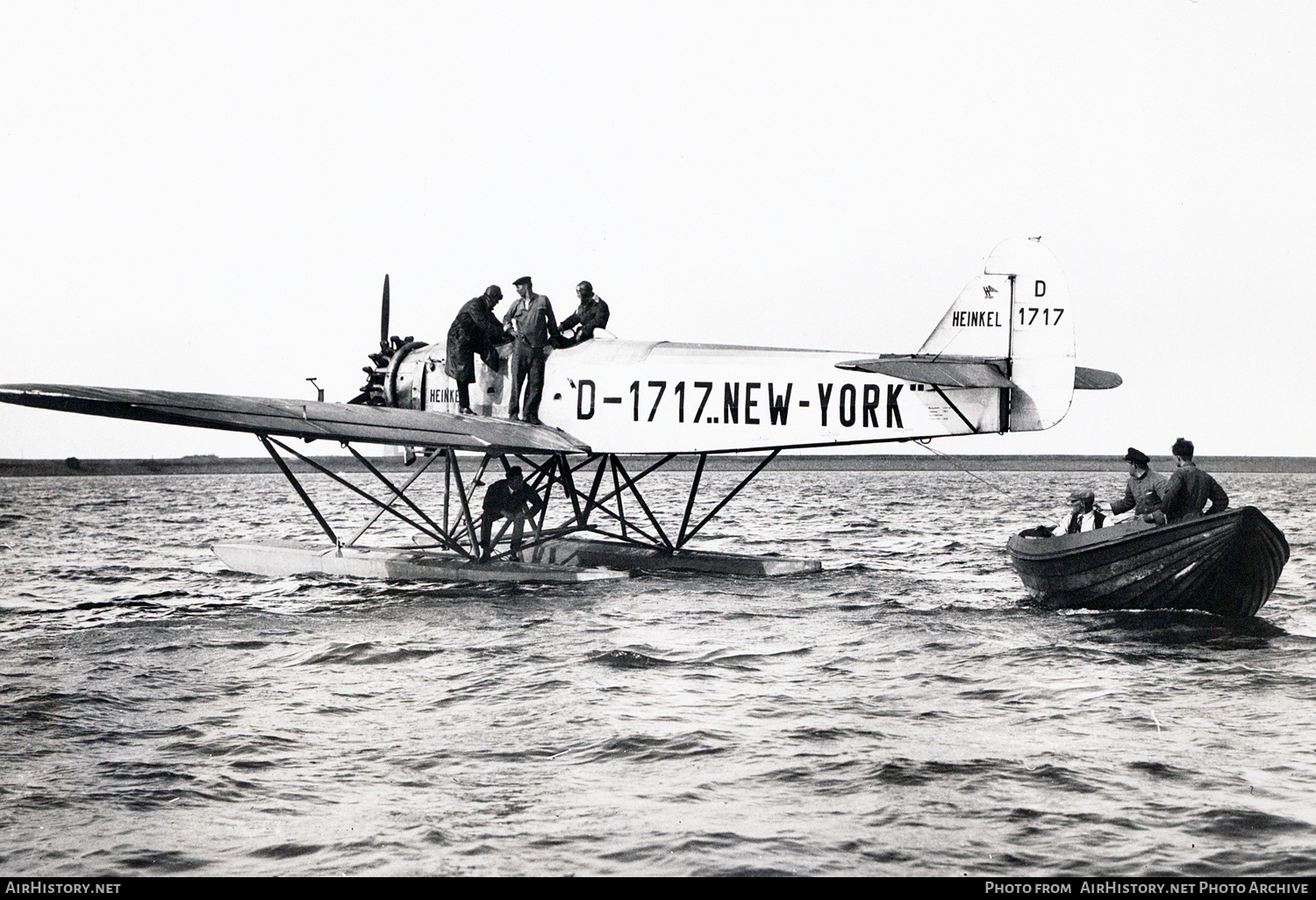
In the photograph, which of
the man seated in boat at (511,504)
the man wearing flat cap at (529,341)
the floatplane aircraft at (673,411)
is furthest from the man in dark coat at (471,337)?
the man seated in boat at (511,504)

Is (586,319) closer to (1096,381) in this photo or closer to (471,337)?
(471,337)

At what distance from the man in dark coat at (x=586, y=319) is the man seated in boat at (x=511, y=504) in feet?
6.63

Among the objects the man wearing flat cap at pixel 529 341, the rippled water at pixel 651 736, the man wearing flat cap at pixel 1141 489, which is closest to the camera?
the rippled water at pixel 651 736

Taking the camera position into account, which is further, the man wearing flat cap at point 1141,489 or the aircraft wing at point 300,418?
the man wearing flat cap at point 1141,489

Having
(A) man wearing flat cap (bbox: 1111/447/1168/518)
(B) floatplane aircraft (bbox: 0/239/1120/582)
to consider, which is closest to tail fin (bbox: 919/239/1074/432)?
(B) floatplane aircraft (bbox: 0/239/1120/582)

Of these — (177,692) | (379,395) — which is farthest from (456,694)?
(379,395)

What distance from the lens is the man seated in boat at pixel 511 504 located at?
15641 mm

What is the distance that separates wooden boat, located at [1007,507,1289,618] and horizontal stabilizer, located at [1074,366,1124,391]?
2793 millimetres

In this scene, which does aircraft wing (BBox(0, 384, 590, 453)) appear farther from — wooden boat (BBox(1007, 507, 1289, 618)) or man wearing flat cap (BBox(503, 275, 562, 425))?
wooden boat (BBox(1007, 507, 1289, 618))

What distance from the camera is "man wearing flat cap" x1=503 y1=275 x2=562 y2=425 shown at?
15.9 meters

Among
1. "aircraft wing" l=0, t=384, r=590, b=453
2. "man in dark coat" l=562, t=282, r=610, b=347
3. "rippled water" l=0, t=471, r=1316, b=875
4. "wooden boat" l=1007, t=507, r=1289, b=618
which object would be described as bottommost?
"rippled water" l=0, t=471, r=1316, b=875

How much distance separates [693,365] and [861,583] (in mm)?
3682

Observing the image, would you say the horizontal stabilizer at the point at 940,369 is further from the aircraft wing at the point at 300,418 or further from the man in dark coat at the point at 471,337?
the man in dark coat at the point at 471,337

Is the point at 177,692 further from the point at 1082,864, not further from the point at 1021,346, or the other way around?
the point at 1021,346
